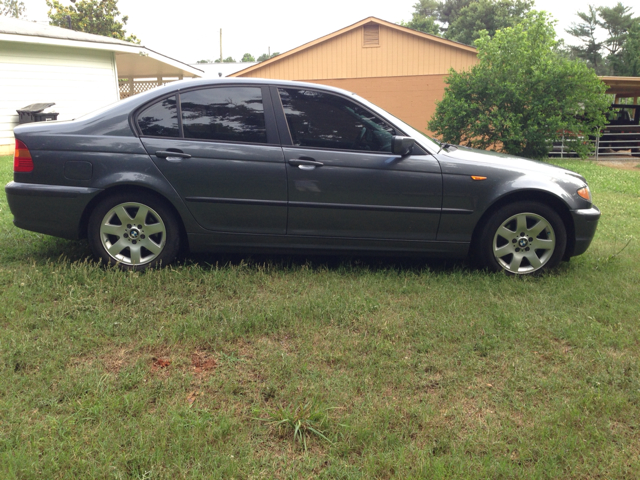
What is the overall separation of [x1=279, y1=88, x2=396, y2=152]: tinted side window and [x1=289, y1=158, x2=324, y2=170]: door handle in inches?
6.1

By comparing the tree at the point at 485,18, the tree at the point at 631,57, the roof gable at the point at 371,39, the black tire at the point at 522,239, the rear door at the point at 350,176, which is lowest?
the black tire at the point at 522,239

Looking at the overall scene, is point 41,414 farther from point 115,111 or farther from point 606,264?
point 606,264

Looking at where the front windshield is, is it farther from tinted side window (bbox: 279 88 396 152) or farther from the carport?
the carport

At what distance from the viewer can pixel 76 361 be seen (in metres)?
3.06

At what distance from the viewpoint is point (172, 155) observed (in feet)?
14.4

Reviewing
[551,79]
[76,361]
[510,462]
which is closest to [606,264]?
[510,462]

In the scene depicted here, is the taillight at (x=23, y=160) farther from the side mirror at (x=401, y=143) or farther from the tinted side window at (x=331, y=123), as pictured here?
the side mirror at (x=401, y=143)

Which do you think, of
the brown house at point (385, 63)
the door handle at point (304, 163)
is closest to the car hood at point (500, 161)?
the door handle at point (304, 163)

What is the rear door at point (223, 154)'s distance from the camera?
4.41 metres

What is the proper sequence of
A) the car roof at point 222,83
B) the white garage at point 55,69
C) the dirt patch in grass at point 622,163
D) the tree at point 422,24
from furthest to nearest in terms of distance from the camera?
1. the tree at point 422,24
2. the dirt patch in grass at point 622,163
3. the white garage at point 55,69
4. the car roof at point 222,83

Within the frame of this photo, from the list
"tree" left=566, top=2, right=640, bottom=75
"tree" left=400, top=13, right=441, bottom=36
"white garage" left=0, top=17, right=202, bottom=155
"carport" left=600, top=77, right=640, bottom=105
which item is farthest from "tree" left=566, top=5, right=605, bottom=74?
"white garage" left=0, top=17, right=202, bottom=155

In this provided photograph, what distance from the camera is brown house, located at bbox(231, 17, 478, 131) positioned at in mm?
20578

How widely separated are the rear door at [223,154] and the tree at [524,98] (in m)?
11.5

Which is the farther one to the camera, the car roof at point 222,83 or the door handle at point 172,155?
the car roof at point 222,83
